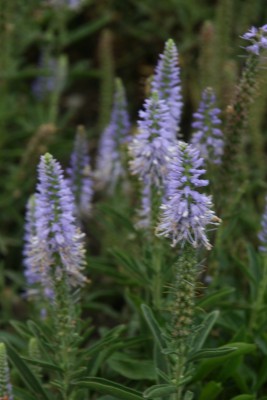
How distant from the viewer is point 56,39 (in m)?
6.02

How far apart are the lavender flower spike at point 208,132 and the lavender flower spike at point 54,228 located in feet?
2.88

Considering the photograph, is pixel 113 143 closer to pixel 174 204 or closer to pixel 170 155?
pixel 170 155

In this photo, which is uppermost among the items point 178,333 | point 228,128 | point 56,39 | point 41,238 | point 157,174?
point 56,39

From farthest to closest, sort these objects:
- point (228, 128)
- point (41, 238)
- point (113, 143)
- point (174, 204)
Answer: point (113, 143) → point (228, 128) → point (41, 238) → point (174, 204)

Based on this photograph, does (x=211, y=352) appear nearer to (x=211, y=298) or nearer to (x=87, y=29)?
(x=211, y=298)

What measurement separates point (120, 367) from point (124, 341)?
4.8 inches

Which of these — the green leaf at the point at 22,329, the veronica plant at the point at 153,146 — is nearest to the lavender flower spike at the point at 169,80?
the veronica plant at the point at 153,146

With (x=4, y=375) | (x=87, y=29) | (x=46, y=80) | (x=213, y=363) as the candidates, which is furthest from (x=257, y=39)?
(x=87, y=29)

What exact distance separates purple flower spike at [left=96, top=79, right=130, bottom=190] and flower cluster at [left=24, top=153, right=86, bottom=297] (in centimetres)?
118

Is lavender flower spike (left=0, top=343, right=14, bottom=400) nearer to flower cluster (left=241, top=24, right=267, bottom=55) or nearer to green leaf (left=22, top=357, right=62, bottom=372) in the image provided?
green leaf (left=22, top=357, right=62, bottom=372)

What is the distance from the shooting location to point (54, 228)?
2738 mm

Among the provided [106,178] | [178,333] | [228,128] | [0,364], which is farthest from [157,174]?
[106,178]

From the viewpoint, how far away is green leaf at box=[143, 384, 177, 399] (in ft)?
8.44

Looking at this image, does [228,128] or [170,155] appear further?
[228,128]
